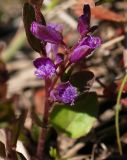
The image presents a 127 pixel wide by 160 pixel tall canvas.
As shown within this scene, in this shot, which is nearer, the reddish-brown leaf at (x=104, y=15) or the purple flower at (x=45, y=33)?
the purple flower at (x=45, y=33)

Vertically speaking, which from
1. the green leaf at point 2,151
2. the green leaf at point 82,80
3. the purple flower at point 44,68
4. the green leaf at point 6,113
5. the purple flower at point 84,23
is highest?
the purple flower at point 84,23

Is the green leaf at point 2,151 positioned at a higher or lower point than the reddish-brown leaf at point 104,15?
lower

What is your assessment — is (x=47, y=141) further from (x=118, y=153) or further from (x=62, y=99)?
(x=62, y=99)

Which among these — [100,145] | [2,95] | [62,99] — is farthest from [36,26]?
[2,95]

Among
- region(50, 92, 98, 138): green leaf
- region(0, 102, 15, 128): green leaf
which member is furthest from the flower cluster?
region(0, 102, 15, 128): green leaf

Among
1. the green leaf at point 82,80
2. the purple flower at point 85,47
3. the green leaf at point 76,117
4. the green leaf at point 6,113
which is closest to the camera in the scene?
the purple flower at point 85,47

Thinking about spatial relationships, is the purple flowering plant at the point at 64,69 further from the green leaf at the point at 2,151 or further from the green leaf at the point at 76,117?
the green leaf at the point at 2,151

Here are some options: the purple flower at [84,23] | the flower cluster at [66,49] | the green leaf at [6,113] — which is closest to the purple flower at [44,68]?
the flower cluster at [66,49]
